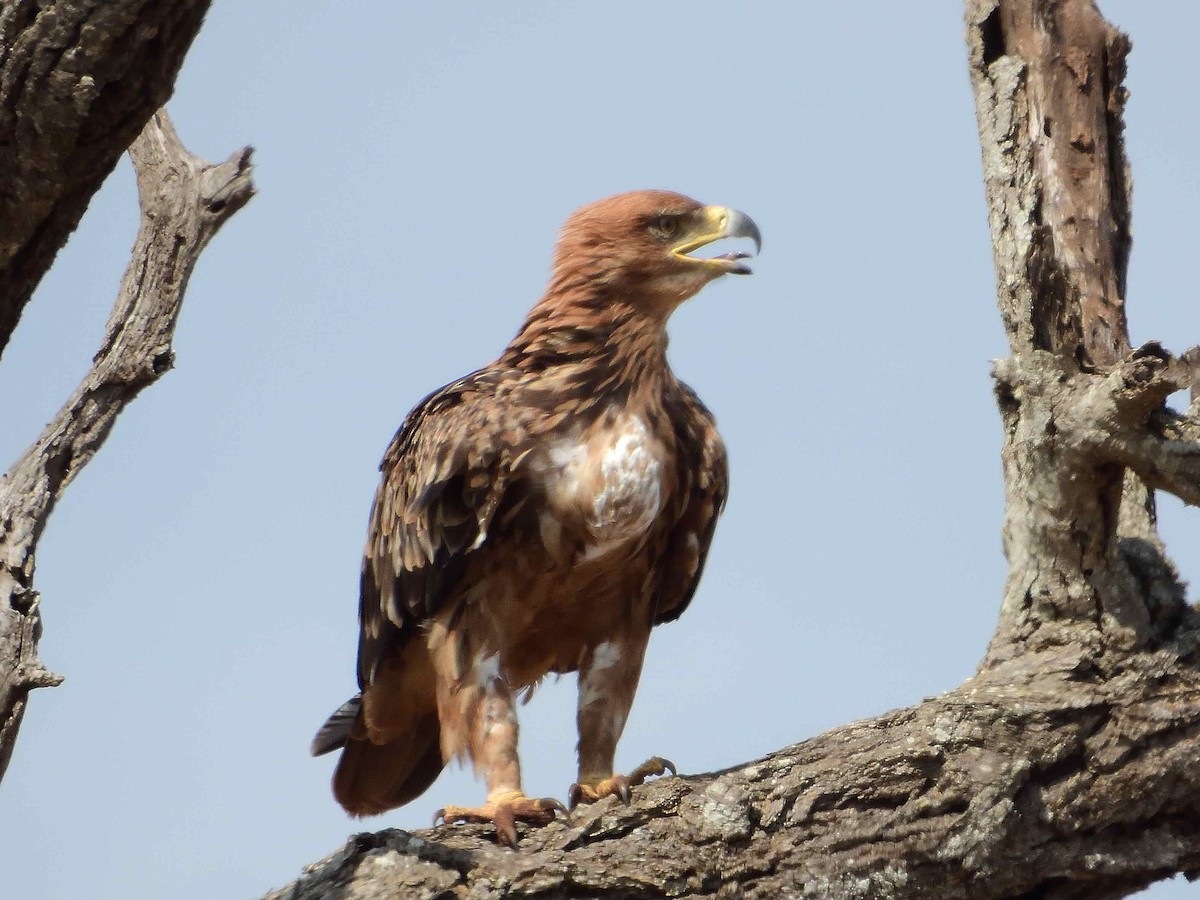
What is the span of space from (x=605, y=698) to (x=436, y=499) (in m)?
0.93

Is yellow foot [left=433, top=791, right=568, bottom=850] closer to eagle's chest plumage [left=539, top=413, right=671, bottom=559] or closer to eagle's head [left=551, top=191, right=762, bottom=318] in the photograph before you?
eagle's chest plumage [left=539, top=413, right=671, bottom=559]

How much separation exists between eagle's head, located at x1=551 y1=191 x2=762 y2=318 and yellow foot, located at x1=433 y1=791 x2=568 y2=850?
181cm

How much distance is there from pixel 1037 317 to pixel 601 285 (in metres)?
1.69

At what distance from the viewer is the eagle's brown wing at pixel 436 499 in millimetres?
5191

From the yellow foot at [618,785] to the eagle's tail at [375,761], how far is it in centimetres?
98

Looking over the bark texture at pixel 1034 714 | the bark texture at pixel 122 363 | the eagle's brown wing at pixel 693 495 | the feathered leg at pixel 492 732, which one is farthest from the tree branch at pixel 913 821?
the eagle's brown wing at pixel 693 495

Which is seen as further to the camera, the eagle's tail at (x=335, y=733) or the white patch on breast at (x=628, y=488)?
the eagle's tail at (x=335, y=733)

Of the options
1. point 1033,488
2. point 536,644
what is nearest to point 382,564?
point 536,644

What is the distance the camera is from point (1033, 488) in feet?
15.0

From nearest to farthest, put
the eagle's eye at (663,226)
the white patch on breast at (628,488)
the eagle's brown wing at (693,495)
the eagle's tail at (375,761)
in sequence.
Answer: the white patch on breast at (628,488) < the eagle's brown wing at (693,495) < the eagle's eye at (663,226) < the eagle's tail at (375,761)

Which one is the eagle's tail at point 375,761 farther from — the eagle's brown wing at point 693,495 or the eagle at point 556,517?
the eagle's brown wing at point 693,495

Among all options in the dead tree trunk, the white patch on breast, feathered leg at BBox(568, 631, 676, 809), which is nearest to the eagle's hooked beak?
the white patch on breast

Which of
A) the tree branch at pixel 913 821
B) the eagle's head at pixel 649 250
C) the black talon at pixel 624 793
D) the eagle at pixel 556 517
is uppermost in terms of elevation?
the eagle's head at pixel 649 250

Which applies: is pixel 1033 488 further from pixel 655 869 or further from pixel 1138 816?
pixel 655 869
